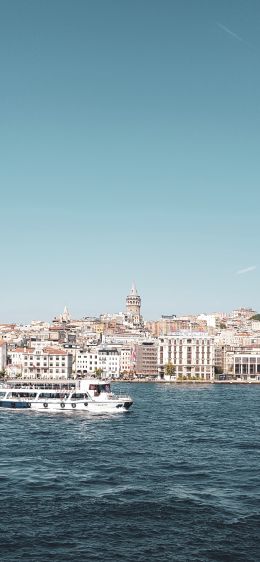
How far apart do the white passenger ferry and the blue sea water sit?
13.1 meters

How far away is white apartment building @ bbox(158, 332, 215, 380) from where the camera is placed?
559 feet

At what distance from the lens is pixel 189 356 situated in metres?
172

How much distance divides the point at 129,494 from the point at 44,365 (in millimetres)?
127269

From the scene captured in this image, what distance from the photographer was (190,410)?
7725 cm

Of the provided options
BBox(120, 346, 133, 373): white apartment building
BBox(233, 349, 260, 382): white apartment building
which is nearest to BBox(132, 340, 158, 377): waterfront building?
BBox(120, 346, 133, 373): white apartment building

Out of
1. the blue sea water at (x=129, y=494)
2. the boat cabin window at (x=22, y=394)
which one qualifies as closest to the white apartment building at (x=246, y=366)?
the boat cabin window at (x=22, y=394)

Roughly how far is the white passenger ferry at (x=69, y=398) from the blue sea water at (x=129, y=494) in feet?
43.0

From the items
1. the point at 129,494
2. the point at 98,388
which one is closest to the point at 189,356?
the point at 98,388

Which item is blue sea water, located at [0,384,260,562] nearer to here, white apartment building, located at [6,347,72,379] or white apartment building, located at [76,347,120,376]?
white apartment building, located at [6,347,72,379]

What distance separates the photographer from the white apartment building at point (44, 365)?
15612cm

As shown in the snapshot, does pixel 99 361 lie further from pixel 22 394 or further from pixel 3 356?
pixel 22 394

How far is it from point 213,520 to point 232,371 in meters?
158

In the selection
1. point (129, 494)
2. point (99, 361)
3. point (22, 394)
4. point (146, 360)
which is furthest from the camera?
point (146, 360)

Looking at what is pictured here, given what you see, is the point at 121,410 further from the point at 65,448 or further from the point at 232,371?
the point at 232,371
